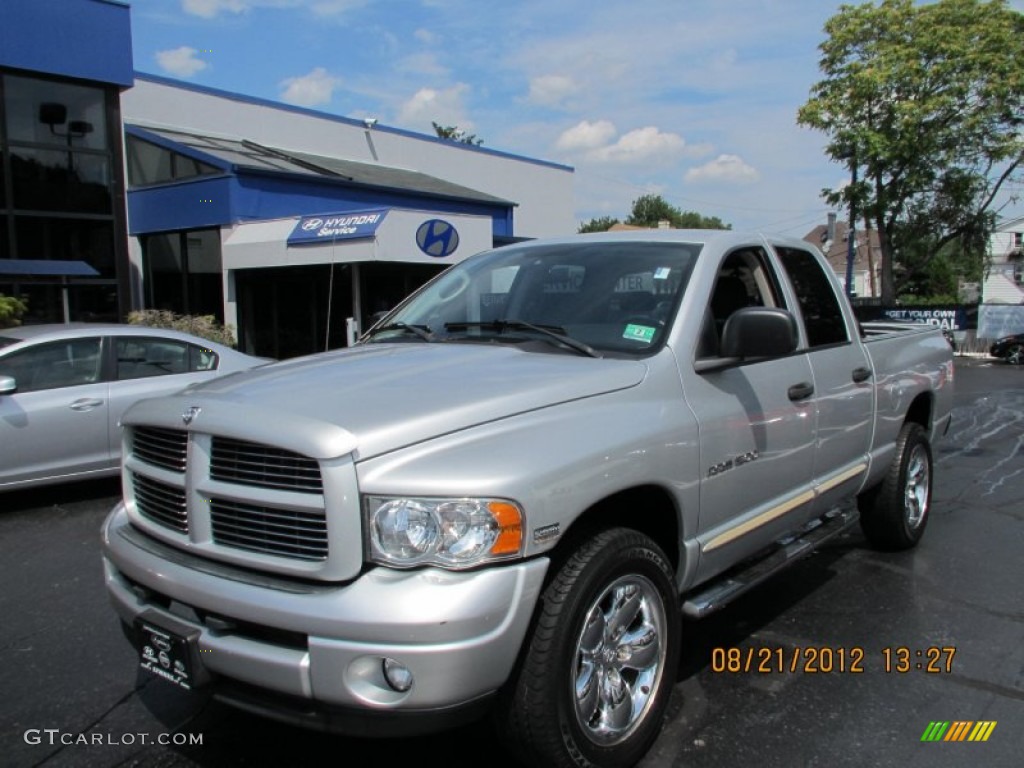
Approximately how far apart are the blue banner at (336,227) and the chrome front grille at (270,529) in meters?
11.8

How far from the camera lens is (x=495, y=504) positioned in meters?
2.30

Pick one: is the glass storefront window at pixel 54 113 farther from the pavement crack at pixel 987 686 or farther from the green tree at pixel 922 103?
the green tree at pixel 922 103

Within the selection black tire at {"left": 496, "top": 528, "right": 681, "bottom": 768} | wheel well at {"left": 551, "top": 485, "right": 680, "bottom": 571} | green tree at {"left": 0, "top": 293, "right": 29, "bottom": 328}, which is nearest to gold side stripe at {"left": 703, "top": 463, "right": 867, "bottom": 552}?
wheel well at {"left": 551, "top": 485, "right": 680, "bottom": 571}

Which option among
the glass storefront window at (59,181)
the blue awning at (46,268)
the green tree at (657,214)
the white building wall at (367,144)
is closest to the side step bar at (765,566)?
the blue awning at (46,268)

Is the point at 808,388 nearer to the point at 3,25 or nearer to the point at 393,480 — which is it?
the point at 393,480

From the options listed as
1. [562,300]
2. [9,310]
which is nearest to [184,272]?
→ [9,310]

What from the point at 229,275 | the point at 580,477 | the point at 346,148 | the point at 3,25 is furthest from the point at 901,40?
the point at 580,477

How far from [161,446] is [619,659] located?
1719 millimetres

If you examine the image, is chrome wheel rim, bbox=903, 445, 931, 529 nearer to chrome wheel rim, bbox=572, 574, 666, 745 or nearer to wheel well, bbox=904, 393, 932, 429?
wheel well, bbox=904, 393, 932, 429

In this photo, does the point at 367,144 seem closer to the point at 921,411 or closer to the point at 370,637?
the point at 921,411

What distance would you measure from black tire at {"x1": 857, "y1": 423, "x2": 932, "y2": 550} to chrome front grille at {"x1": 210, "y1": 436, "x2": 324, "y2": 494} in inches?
153

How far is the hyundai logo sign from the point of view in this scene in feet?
48.5

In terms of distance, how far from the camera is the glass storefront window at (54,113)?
14.7 metres

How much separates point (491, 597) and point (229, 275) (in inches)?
627
